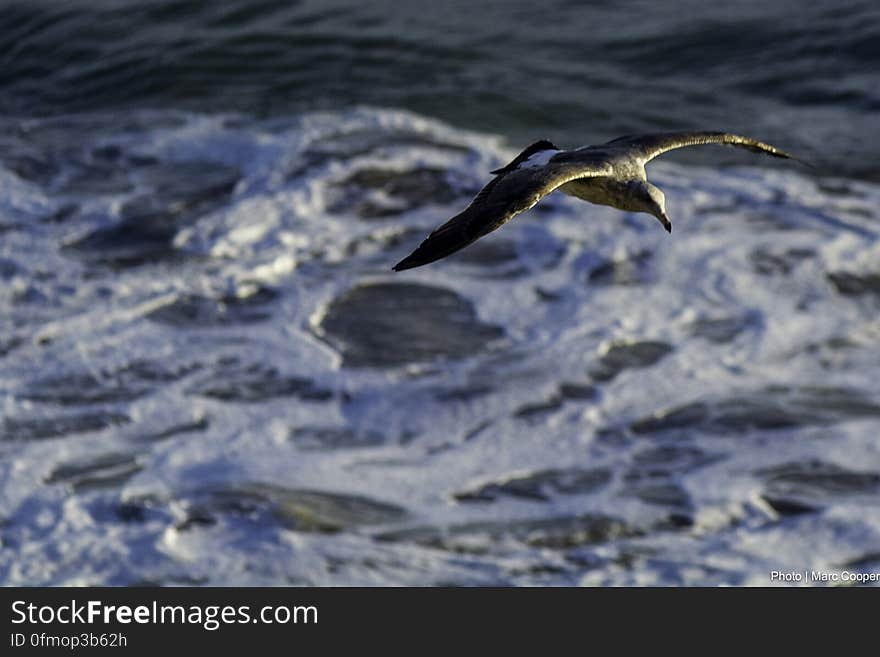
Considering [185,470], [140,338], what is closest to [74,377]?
[140,338]

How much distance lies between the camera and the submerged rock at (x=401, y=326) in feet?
30.5

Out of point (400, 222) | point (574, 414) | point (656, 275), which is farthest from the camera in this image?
point (400, 222)

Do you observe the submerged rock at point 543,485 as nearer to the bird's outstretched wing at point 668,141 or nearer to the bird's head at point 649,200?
the bird's outstretched wing at point 668,141

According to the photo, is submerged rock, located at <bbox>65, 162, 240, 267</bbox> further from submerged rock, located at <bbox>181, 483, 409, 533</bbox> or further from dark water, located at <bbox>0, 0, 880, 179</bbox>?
submerged rock, located at <bbox>181, 483, 409, 533</bbox>

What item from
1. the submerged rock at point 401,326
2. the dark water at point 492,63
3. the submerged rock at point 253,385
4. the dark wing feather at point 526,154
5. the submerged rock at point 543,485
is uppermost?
the dark wing feather at point 526,154

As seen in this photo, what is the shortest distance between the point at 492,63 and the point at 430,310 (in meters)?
5.17

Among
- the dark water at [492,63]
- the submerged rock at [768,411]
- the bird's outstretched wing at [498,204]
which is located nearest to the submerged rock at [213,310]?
the submerged rock at [768,411]

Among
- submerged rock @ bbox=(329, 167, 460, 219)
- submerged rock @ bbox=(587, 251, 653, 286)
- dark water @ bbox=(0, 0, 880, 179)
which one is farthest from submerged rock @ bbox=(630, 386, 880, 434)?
dark water @ bbox=(0, 0, 880, 179)

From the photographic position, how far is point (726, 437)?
829 cm

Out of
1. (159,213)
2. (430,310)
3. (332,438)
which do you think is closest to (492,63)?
(159,213)
